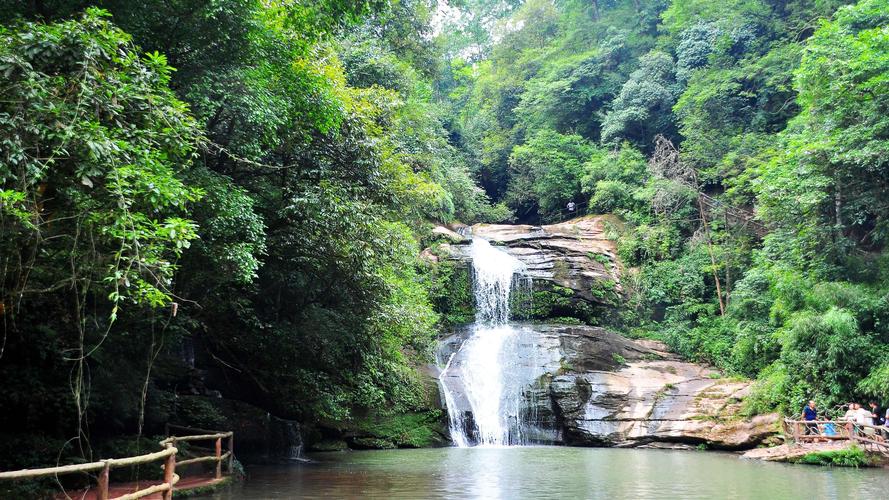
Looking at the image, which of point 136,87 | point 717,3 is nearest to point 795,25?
point 717,3

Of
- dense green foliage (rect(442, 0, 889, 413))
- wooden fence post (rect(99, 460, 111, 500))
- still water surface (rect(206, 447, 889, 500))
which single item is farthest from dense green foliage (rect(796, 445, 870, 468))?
wooden fence post (rect(99, 460, 111, 500))

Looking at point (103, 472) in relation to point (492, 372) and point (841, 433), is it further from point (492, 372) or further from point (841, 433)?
point (492, 372)

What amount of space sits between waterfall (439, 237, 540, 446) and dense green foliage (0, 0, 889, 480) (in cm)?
86

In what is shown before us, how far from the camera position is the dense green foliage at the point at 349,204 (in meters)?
6.77

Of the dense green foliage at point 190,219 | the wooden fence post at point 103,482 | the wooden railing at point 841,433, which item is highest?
the dense green foliage at point 190,219

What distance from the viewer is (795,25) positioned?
94.0ft

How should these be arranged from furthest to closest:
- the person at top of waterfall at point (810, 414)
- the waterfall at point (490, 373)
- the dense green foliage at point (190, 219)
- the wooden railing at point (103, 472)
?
1. the waterfall at point (490, 373)
2. the person at top of waterfall at point (810, 414)
3. the dense green foliage at point (190, 219)
4. the wooden railing at point (103, 472)

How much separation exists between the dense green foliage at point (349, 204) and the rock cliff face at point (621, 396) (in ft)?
3.61

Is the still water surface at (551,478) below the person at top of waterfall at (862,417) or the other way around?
below

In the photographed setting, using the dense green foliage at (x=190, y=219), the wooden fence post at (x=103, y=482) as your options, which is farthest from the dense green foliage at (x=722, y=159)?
the wooden fence post at (x=103, y=482)

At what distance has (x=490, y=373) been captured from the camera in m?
21.1

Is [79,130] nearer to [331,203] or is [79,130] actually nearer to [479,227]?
[331,203]

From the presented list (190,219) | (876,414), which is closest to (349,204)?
(190,219)

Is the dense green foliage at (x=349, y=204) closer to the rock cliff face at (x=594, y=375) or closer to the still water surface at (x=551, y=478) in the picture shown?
the rock cliff face at (x=594, y=375)
